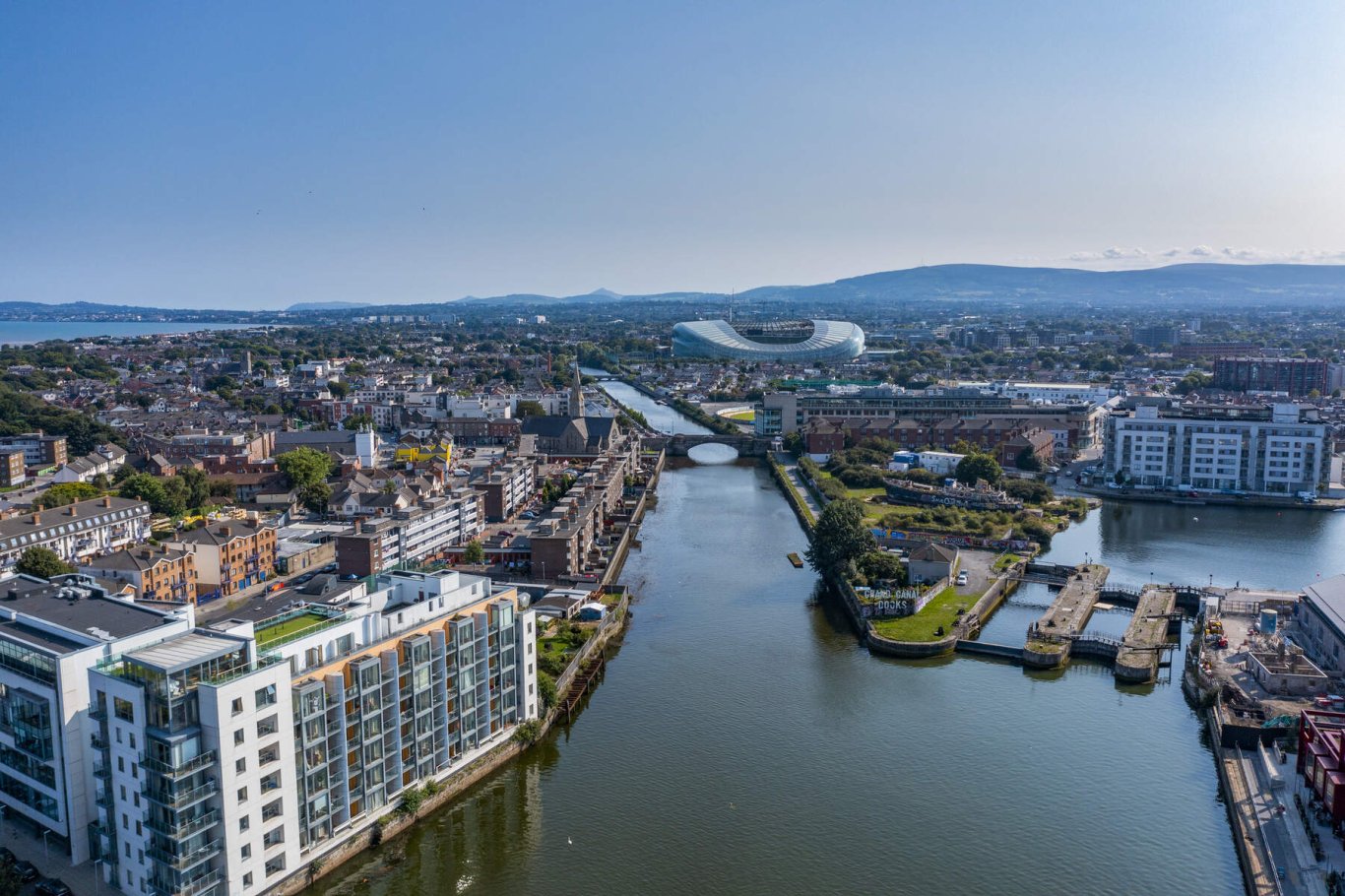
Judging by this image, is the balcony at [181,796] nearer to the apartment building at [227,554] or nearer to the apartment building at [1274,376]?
the apartment building at [227,554]

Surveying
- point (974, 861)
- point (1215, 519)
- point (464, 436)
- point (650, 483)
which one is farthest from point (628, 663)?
point (464, 436)

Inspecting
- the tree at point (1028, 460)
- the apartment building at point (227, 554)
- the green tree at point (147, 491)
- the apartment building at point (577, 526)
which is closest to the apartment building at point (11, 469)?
the green tree at point (147, 491)

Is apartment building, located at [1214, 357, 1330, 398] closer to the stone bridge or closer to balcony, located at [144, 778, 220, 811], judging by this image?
the stone bridge

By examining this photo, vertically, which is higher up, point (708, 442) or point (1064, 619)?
point (708, 442)

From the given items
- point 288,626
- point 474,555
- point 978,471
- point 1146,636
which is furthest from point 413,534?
point 978,471

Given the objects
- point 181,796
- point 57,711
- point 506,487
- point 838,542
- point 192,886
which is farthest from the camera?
point 506,487

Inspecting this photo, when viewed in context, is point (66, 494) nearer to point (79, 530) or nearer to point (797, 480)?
point (79, 530)
